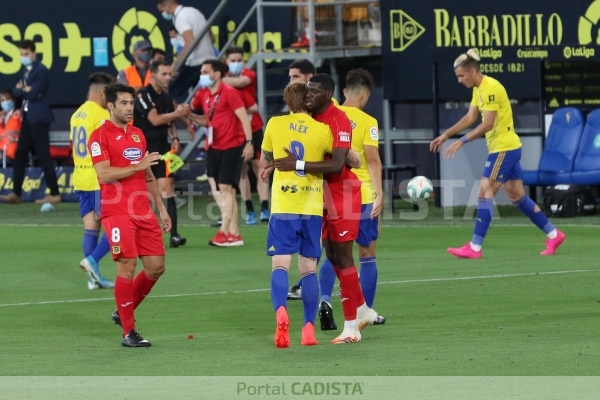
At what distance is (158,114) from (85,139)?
2.66m

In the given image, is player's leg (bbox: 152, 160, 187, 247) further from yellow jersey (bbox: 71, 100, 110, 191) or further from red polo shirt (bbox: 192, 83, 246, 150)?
yellow jersey (bbox: 71, 100, 110, 191)

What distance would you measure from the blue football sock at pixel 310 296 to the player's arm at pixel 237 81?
10.0m

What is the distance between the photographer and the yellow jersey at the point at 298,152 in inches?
359

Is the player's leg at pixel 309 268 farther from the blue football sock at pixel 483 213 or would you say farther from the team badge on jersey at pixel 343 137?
the blue football sock at pixel 483 213

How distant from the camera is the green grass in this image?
8.42 m

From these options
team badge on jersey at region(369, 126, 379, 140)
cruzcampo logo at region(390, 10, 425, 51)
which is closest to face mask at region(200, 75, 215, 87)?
cruzcampo logo at region(390, 10, 425, 51)

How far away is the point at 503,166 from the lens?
14.3m

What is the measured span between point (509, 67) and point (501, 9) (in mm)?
919

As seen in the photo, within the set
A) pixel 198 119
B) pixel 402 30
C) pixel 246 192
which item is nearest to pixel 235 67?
pixel 198 119

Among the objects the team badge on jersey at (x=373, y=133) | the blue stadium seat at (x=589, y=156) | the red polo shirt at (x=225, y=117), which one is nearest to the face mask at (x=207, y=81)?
the red polo shirt at (x=225, y=117)

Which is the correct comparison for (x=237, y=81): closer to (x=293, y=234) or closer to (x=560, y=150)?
(x=560, y=150)

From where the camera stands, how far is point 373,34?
22.1 metres

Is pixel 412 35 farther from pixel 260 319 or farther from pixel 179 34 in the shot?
pixel 260 319

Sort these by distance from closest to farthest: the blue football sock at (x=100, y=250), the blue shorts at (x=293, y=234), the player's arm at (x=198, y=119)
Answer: the blue shorts at (x=293, y=234) < the blue football sock at (x=100, y=250) < the player's arm at (x=198, y=119)
